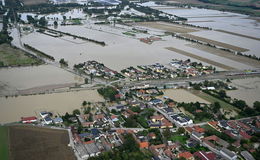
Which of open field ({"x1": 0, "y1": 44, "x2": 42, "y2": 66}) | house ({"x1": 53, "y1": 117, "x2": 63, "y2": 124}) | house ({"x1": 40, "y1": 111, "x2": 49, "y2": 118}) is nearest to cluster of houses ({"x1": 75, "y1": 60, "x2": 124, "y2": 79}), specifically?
open field ({"x1": 0, "y1": 44, "x2": 42, "y2": 66})

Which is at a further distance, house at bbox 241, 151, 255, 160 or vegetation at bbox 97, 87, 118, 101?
vegetation at bbox 97, 87, 118, 101

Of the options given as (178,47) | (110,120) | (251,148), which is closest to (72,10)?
(178,47)

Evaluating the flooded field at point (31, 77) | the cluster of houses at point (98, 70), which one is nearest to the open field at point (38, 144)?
the flooded field at point (31, 77)

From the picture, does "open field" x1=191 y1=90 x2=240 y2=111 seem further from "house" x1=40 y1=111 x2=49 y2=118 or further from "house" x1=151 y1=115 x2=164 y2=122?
"house" x1=40 y1=111 x2=49 y2=118

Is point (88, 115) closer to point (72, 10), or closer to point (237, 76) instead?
point (237, 76)

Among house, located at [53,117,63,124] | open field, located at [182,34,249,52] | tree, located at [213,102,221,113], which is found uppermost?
open field, located at [182,34,249,52]
